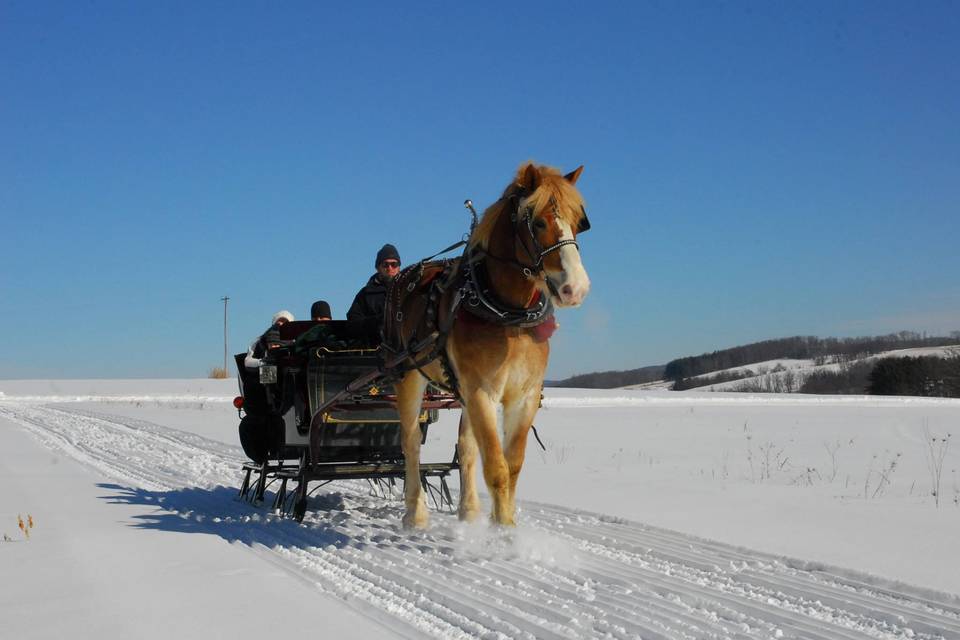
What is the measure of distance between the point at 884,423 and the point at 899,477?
1062 cm

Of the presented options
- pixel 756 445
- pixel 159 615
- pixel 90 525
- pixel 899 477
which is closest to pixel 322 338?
pixel 90 525

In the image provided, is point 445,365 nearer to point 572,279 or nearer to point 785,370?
point 572,279

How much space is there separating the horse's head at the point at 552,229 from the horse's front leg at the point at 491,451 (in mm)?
860

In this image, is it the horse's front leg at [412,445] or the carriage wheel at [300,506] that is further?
the carriage wheel at [300,506]

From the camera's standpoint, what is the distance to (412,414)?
263 inches

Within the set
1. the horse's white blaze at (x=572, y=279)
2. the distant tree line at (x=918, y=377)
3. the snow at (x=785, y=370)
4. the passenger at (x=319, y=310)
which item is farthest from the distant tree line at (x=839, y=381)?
the horse's white blaze at (x=572, y=279)

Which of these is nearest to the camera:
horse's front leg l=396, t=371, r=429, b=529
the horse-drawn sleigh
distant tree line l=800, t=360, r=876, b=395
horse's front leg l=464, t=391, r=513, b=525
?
the horse-drawn sleigh

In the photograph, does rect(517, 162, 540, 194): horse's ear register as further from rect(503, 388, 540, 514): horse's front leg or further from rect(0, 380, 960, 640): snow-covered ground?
→ rect(0, 380, 960, 640): snow-covered ground

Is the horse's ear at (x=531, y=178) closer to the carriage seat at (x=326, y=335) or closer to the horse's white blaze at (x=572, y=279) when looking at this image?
the horse's white blaze at (x=572, y=279)

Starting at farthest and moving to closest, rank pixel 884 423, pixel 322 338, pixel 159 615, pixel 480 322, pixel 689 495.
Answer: pixel 884 423 < pixel 689 495 < pixel 322 338 < pixel 480 322 < pixel 159 615

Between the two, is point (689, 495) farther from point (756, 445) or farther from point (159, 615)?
point (756, 445)

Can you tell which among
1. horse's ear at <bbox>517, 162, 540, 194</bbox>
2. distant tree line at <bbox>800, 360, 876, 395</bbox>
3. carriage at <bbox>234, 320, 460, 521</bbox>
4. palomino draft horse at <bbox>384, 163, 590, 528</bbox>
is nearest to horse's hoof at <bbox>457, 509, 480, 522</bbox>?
carriage at <bbox>234, 320, 460, 521</bbox>

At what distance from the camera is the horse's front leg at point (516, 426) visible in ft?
18.2

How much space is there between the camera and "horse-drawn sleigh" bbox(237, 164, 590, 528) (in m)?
5.08
